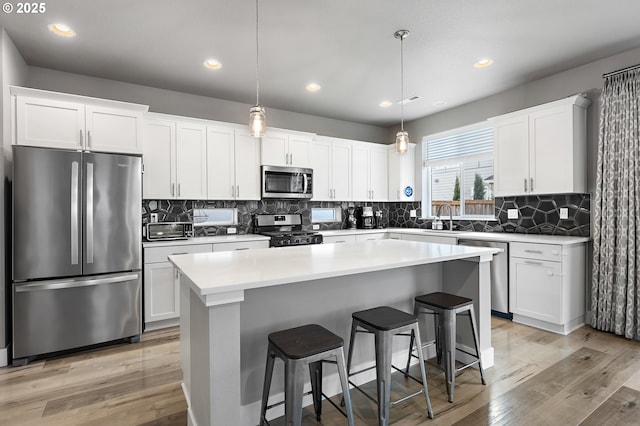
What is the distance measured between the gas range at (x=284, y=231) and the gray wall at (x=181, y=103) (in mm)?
1391

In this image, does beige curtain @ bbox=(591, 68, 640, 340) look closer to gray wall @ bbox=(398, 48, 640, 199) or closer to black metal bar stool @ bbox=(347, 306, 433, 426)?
gray wall @ bbox=(398, 48, 640, 199)

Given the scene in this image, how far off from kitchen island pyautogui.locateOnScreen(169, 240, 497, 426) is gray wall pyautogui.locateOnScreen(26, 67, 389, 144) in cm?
265

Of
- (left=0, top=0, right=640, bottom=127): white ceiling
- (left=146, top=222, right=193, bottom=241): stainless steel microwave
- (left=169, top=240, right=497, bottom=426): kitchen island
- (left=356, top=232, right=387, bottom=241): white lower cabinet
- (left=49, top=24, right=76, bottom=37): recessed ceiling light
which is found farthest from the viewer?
(left=356, top=232, right=387, bottom=241): white lower cabinet

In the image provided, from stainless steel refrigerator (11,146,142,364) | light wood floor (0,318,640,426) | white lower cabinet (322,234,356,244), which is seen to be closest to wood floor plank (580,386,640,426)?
light wood floor (0,318,640,426)

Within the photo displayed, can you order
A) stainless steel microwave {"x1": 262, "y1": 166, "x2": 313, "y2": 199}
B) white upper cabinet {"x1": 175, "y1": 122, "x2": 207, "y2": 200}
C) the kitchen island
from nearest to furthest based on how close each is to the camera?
the kitchen island → white upper cabinet {"x1": 175, "y1": 122, "x2": 207, "y2": 200} → stainless steel microwave {"x1": 262, "y1": 166, "x2": 313, "y2": 199}

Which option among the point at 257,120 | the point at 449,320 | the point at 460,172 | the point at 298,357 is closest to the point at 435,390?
Result: the point at 449,320

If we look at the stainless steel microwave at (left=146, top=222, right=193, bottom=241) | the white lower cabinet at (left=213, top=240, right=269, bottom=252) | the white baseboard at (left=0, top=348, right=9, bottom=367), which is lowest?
the white baseboard at (left=0, top=348, right=9, bottom=367)

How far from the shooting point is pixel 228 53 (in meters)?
3.12

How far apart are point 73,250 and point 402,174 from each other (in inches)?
175

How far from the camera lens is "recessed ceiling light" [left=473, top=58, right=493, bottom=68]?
3.33 metres

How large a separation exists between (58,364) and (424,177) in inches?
202

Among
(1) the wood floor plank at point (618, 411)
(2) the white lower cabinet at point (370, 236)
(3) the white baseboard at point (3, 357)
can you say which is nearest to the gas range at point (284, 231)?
(2) the white lower cabinet at point (370, 236)

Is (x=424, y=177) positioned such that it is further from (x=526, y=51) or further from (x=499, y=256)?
(x=526, y=51)

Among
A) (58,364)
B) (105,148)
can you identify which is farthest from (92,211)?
(58,364)
